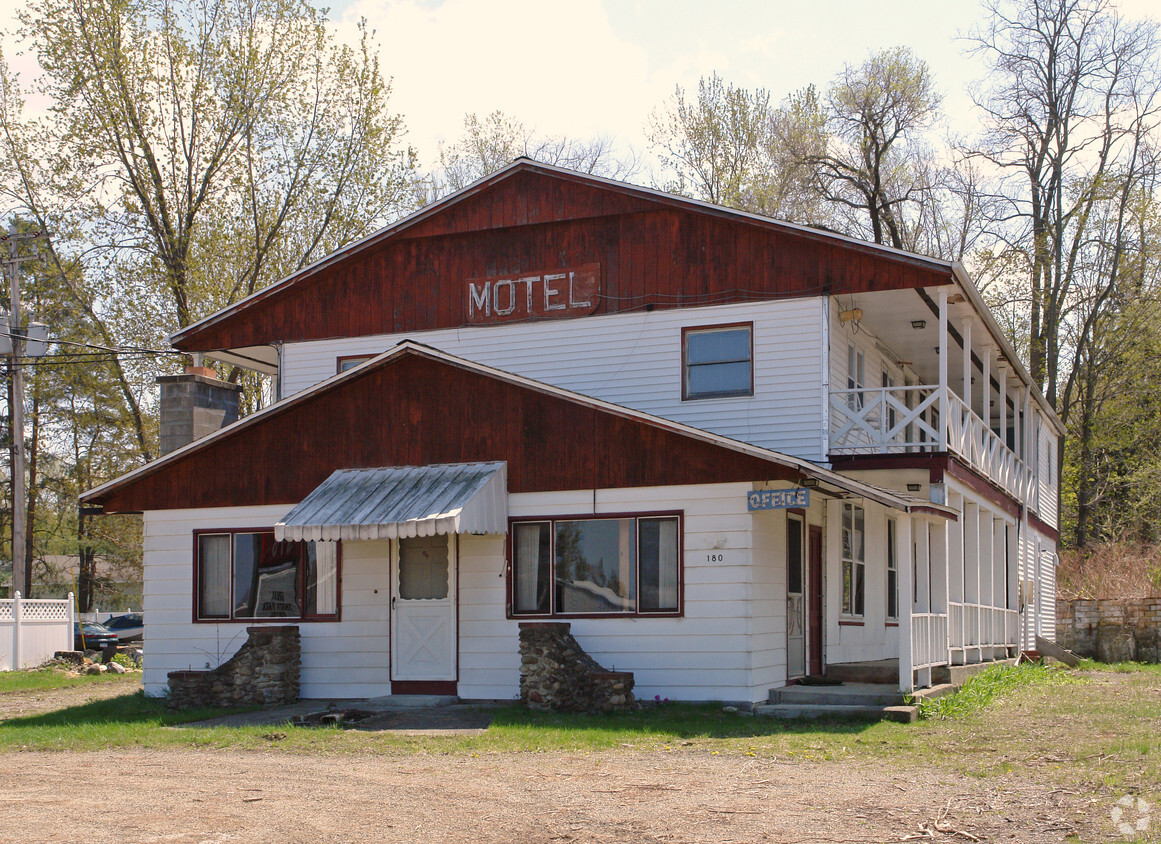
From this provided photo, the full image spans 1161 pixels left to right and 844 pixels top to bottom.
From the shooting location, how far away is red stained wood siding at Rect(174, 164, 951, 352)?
60.8 feet

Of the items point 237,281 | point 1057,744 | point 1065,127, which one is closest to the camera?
point 1057,744

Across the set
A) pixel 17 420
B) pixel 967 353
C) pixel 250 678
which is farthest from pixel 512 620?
pixel 17 420

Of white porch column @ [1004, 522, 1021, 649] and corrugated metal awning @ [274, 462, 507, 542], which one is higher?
corrugated metal awning @ [274, 462, 507, 542]

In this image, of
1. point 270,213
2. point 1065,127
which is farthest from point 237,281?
point 1065,127

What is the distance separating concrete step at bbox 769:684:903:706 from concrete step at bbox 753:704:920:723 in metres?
0.12

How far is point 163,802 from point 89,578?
4477 cm

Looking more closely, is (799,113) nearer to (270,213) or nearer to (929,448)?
(270,213)

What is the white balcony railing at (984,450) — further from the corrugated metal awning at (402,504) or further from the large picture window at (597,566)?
the corrugated metal awning at (402,504)

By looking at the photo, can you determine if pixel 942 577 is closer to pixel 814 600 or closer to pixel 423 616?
pixel 814 600

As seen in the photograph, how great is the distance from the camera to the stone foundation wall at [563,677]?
1501 centimetres

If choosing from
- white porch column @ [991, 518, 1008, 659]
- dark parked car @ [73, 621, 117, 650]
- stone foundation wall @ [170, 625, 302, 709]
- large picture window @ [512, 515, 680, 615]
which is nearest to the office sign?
large picture window @ [512, 515, 680, 615]

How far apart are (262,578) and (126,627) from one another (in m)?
26.1

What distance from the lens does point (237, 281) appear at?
113ft

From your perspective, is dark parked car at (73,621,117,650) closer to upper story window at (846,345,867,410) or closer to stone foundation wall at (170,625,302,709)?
stone foundation wall at (170,625,302,709)
